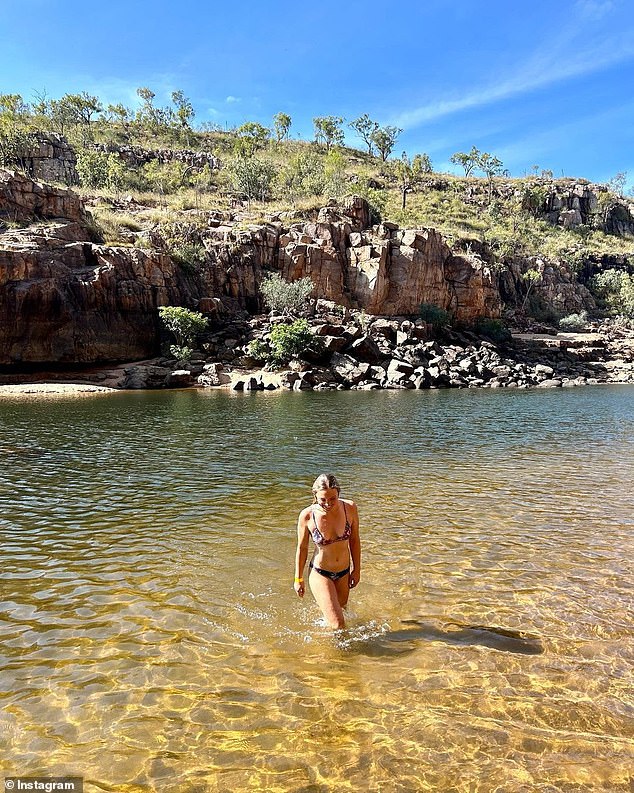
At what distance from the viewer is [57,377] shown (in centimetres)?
4659

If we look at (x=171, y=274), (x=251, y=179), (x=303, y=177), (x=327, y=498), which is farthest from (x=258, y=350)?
(x=303, y=177)

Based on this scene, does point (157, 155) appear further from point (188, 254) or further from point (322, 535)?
point (322, 535)

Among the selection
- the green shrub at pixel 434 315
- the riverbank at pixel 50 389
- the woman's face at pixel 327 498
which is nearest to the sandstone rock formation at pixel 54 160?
the riverbank at pixel 50 389

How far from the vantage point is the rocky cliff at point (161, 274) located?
1806 inches

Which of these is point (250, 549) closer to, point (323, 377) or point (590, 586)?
point (590, 586)

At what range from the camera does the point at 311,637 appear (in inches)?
233

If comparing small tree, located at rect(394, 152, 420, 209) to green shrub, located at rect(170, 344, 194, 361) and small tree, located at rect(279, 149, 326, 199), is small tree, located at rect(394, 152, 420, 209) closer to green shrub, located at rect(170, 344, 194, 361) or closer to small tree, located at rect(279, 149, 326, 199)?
small tree, located at rect(279, 149, 326, 199)

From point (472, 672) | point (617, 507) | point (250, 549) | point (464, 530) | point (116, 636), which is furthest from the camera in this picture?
point (617, 507)

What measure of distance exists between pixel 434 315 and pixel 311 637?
62.9 m

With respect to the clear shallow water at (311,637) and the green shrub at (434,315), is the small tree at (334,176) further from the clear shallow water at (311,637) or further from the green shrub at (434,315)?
the clear shallow water at (311,637)

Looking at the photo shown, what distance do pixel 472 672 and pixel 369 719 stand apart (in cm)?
139

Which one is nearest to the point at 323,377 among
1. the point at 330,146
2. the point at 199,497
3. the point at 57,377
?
the point at 57,377

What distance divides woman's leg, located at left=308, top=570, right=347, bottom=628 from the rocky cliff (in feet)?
159

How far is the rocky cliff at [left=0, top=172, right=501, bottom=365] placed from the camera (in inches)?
1806
